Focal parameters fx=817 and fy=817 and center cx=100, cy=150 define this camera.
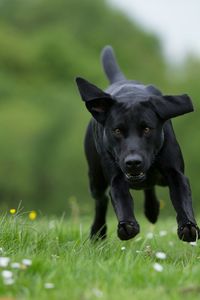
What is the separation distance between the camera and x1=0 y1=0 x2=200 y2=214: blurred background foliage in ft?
125

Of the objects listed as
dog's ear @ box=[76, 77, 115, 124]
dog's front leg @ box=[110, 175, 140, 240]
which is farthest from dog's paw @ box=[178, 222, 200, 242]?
A: dog's ear @ box=[76, 77, 115, 124]

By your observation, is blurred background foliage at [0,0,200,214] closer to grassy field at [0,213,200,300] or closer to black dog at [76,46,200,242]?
black dog at [76,46,200,242]

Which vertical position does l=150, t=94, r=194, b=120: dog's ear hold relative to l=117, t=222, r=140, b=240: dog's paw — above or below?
above

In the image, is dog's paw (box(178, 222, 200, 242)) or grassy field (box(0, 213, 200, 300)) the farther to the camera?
dog's paw (box(178, 222, 200, 242))

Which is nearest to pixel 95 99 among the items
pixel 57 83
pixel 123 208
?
pixel 123 208

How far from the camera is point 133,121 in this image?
5.70 metres

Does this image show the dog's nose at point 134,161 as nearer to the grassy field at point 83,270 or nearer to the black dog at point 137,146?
the black dog at point 137,146

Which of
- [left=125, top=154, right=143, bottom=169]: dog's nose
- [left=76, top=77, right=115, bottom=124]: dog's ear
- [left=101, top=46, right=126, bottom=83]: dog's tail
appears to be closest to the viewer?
[left=125, top=154, right=143, bottom=169]: dog's nose

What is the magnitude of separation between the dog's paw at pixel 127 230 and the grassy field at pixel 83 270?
10cm

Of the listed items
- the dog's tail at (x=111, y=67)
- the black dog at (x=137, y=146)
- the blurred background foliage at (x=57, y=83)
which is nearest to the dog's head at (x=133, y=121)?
the black dog at (x=137, y=146)

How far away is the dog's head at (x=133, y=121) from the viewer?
5648 mm

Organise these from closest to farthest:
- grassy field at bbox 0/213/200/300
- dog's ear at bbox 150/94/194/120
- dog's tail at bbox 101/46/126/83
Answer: grassy field at bbox 0/213/200/300
dog's ear at bbox 150/94/194/120
dog's tail at bbox 101/46/126/83

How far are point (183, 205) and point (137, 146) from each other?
0.61 metres

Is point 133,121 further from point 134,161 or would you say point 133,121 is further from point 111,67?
point 111,67
